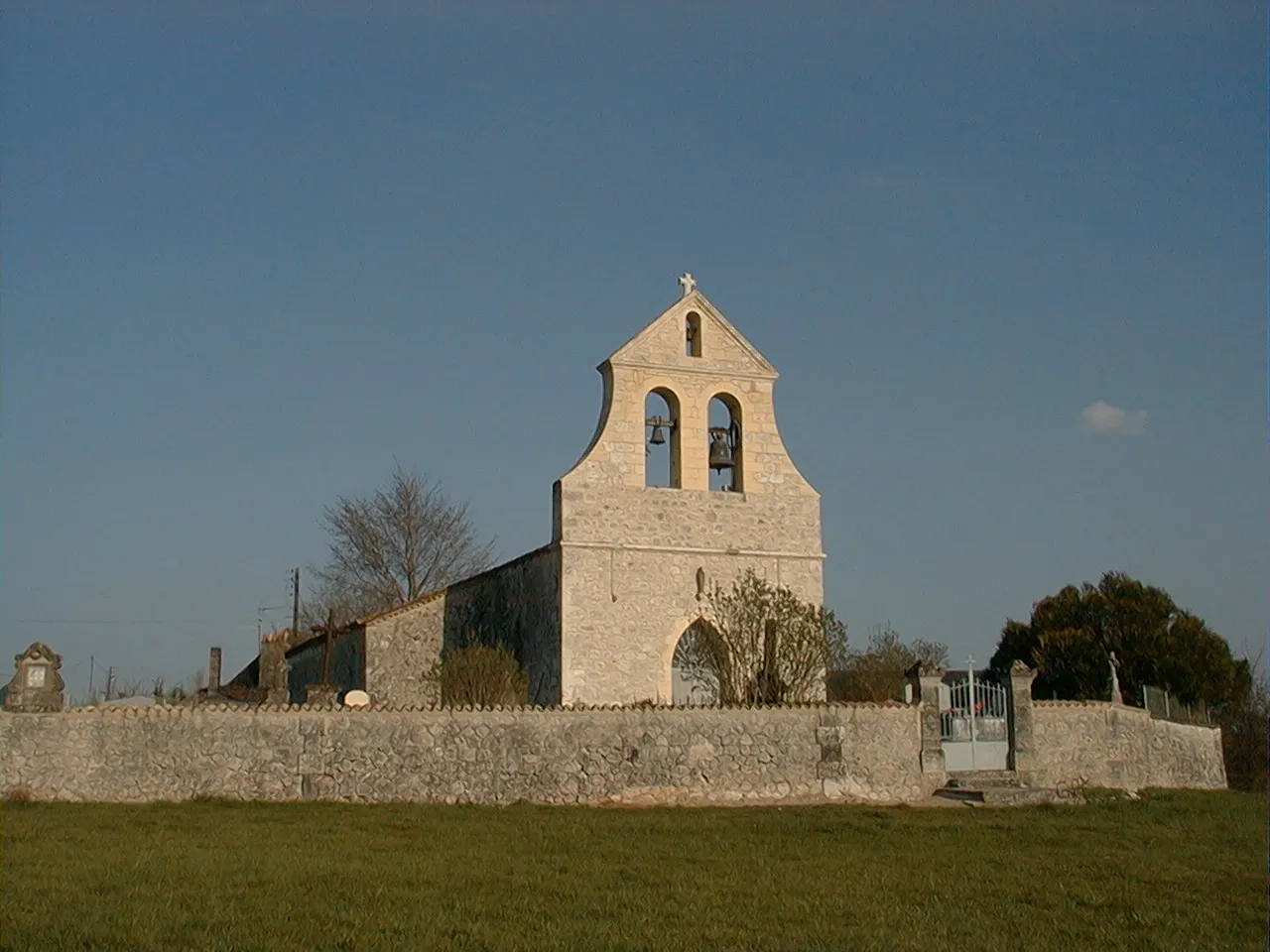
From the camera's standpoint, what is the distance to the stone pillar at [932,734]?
2217 centimetres

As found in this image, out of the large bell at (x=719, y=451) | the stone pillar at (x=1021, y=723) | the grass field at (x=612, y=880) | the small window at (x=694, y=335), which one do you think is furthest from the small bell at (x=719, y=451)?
the grass field at (x=612, y=880)

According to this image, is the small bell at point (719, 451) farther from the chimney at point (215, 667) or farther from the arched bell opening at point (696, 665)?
the chimney at point (215, 667)

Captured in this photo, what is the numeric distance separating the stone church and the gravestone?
7112 mm

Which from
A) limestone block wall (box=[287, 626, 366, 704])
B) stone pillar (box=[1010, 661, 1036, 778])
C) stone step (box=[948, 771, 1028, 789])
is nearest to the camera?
stone step (box=[948, 771, 1028, 789])

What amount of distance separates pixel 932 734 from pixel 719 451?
24.5ft

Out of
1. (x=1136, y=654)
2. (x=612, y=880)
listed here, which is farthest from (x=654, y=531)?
(x=1136, y=654)

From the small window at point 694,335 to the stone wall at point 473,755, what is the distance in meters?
8.50

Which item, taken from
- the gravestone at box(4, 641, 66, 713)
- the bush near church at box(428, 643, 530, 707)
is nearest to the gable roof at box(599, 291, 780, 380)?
the bush near church at box(428, 643, 530, 707)

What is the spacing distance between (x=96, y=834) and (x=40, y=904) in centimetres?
480

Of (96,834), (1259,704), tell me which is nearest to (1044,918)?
(96,834)

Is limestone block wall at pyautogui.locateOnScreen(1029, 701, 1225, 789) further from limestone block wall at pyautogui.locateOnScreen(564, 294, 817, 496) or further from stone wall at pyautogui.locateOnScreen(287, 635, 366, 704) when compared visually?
stone wall at pyautogui.locateOnScreen(287, 635, 366, 704)

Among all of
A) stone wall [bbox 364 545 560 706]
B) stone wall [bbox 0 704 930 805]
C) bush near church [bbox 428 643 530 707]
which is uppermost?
stone wall [bbox 364 545 560 706]

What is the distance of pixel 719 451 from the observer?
27.2 meters

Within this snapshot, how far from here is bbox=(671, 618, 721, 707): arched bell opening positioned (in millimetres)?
25062
